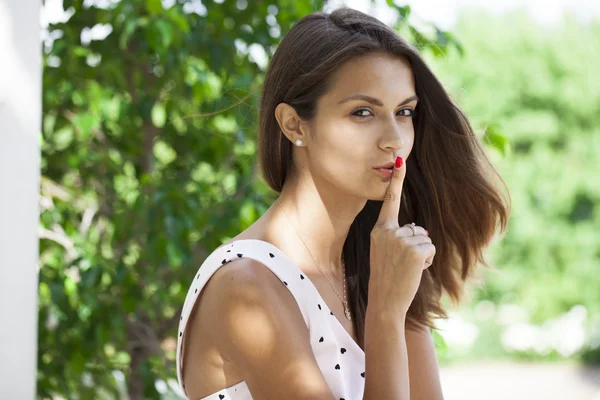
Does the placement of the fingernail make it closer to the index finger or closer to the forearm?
the index finger

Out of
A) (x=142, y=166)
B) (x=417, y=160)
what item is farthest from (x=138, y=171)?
(x=417, y=160)

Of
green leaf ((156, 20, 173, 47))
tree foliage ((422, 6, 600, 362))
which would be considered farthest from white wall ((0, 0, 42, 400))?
tree foliage ((422, 6, 600, 362))

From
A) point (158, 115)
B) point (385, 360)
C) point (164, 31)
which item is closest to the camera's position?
point (385, 360)

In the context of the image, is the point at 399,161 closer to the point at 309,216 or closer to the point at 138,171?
the point at 309,216

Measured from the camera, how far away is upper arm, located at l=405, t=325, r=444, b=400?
1.76 m

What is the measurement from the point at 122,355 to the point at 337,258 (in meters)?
1.28

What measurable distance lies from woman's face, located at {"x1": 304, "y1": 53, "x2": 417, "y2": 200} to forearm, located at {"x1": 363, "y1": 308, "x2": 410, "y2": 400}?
26 centimetres

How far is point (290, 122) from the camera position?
1.57 m

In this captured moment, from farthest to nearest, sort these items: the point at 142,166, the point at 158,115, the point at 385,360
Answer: the point at 158,115, the point at 142,166, the point at 385,360

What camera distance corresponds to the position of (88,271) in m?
2.29

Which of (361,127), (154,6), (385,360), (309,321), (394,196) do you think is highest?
(154,6)

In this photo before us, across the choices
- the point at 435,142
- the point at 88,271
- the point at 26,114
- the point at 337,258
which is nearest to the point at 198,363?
the point at 337,258

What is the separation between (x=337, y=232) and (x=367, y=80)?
35cm

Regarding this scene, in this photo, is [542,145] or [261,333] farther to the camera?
[542,145]
